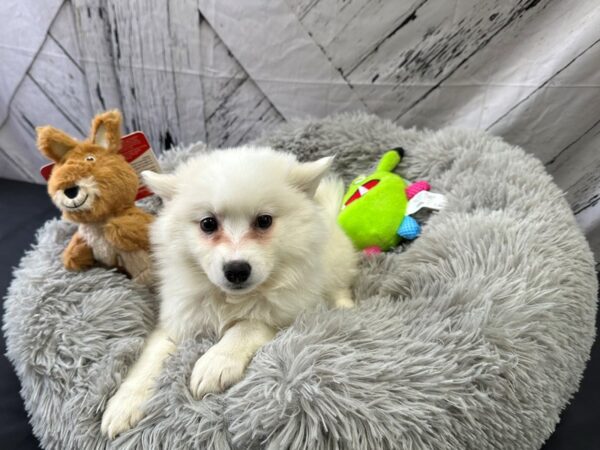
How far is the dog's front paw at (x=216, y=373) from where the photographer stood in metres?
0.96

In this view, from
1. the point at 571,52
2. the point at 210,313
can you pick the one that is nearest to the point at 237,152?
the point at 210,313

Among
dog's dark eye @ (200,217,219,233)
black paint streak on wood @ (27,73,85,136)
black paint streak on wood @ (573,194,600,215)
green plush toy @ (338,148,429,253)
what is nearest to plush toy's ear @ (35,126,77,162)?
dog's dark eye @ (200,217,219,233)

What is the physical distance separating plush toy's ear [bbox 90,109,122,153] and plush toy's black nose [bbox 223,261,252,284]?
555 mm

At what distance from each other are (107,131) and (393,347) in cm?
92

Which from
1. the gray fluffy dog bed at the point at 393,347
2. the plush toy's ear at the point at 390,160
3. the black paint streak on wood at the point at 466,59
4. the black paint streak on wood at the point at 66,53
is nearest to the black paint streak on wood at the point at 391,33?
the black paint streak on wood at the point at 466,59

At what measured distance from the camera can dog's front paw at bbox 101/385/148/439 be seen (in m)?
0.97

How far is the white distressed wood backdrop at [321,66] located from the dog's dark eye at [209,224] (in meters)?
1.07

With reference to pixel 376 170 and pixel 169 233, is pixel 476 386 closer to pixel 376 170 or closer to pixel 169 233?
pixel 169 233

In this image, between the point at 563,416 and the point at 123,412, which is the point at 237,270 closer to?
the point at 123,412

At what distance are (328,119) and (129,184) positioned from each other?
2.98ft

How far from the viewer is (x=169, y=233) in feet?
3.59

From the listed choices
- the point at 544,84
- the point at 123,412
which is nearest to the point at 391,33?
the point at 544,84

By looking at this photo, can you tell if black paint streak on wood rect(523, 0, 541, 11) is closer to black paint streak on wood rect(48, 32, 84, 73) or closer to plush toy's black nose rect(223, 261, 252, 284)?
plush toy's black nose rect(223, 261, 252, 284)

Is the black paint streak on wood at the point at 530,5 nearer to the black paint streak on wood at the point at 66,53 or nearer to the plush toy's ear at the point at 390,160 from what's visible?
the plush toy's ear at the point at 390,160
